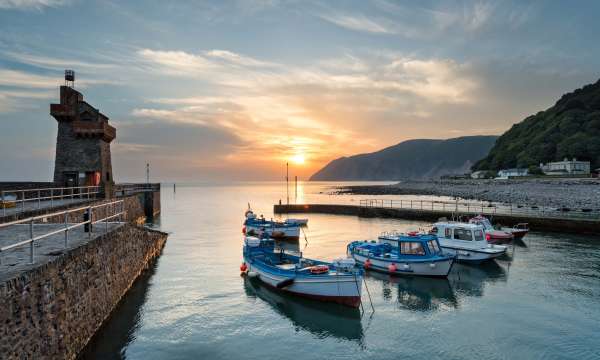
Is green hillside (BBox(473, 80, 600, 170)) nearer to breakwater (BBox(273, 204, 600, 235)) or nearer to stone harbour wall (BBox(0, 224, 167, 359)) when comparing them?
breakwater (BBox(273, 204, 600, 235))

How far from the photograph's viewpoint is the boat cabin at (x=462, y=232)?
27.4 m

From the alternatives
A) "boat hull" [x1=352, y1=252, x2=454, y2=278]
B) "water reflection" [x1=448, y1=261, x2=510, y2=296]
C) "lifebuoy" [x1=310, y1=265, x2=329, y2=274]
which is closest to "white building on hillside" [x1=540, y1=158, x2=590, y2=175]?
"water reflection" [x1=448, y1=261, x2=510, y2=296]

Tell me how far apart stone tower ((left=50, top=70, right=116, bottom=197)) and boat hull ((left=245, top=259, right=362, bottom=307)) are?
26094 mm

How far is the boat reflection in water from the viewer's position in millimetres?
19281

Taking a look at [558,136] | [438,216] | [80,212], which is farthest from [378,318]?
[558,136]

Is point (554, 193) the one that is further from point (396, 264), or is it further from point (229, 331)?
point (229, 331)

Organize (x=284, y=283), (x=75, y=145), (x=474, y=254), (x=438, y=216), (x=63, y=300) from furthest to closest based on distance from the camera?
(x=438, y=216)
(x=75, y=145)
(x=474, y=254)
(x=284, y=283)
(x=63, y=300)

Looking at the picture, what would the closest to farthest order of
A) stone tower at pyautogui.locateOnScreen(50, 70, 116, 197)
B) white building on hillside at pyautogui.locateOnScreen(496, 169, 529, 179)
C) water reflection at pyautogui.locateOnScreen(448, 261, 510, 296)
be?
water reflection at pyautogui.locateOnScreen(448, 261, 510, 296)
stone tower at pyautogui.locateOnScreen(50, 70, 116, 197)
white building on hillside at pyautogui.locateOnScreen(496, 169, 529, 179)

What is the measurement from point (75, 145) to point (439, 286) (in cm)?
3655

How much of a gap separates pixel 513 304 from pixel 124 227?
2124 centimetres

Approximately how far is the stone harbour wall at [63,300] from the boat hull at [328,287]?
27.4ft

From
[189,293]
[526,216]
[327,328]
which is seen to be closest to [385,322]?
[327,328]

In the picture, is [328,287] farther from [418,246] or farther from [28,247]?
[28,247]

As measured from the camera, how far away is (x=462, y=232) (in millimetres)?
27734
